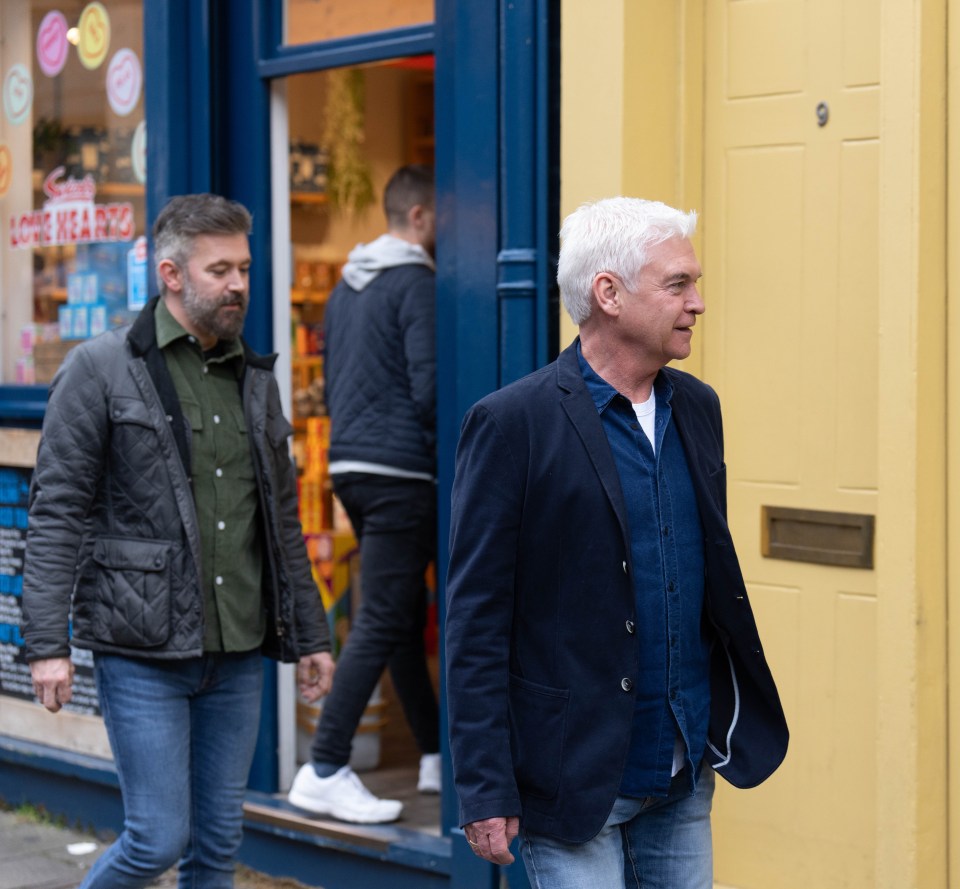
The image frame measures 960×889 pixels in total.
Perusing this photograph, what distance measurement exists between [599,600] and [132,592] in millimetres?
1520

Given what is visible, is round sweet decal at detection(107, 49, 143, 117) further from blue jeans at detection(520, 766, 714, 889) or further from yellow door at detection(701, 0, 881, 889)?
blue jeans at detection(520, 766, 714, 889)

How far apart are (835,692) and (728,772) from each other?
1612 mm

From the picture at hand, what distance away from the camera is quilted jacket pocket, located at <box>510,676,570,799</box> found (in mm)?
2973

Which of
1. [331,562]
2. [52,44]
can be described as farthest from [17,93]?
[331,562]

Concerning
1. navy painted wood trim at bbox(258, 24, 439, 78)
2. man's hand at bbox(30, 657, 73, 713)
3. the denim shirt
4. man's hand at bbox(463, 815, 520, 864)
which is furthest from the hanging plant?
man's hand at bbox(463, 815, 520, 864)

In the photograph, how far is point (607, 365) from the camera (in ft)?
10.3

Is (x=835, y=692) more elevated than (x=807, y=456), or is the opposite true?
(x=807, y=456)

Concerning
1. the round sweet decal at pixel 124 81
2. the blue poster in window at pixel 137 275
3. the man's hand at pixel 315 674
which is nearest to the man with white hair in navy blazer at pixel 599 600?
the man's hand at pixel 315 674

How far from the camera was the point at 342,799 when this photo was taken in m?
5.73

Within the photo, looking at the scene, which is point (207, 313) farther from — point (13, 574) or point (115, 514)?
point (13, 574)

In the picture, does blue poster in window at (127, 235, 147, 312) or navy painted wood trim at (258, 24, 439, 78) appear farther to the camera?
blue poster in window at (127, 235, 147, 312)

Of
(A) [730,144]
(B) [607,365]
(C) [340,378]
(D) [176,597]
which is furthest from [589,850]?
(C) [340,378]

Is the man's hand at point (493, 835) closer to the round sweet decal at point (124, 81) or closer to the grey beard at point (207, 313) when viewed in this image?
the grey beard at point (207, 313)

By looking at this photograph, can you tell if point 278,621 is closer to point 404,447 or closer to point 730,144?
point 404,447
